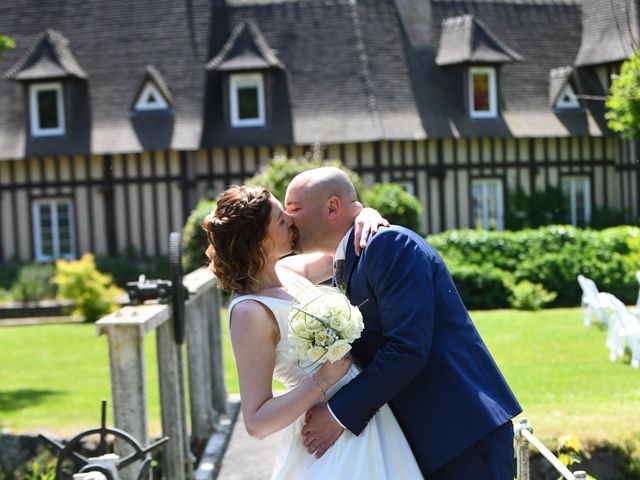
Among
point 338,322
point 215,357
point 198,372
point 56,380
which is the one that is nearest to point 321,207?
point 338,322

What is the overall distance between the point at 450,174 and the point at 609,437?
17136 millimetres

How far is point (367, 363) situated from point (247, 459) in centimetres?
416

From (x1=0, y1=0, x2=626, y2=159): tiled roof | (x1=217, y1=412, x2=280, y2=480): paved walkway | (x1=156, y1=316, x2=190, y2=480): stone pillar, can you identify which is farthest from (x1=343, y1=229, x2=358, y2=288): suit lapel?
(x1=0, y1=0, x2=626, y2=159): tiled roof

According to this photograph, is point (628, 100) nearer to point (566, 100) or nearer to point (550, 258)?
point (550, 258)

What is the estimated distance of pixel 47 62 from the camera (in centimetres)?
2330

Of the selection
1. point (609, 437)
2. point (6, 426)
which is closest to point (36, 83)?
point (6, 426)

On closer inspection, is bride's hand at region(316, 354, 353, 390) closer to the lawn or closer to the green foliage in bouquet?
the lawn

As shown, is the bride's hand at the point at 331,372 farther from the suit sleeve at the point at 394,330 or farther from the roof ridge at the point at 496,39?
the roof ridge at the point at 496,39

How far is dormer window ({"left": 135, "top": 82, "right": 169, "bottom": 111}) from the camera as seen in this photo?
23.3 metres

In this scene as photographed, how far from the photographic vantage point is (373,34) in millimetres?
24844

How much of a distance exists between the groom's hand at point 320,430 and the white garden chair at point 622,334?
6.61 metres

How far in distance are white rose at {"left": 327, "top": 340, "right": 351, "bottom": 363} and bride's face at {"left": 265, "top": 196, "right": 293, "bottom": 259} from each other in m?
0.44

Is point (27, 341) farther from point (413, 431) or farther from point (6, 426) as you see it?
point (413, 431)

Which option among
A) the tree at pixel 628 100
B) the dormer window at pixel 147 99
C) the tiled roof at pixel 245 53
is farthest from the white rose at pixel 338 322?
the dormer window at pixel 147 99
